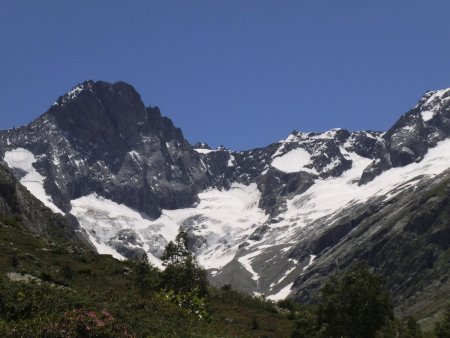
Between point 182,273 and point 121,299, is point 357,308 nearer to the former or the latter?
point 182,273

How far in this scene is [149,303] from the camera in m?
37.8

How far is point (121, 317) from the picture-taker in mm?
33312

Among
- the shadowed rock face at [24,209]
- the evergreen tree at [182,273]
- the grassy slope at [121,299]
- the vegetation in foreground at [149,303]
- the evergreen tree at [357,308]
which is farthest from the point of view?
the shadowed rock face at [24,209]

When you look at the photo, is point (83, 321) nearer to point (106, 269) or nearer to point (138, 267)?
point (138, 267)

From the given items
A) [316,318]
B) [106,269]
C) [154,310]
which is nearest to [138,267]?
[106,269]

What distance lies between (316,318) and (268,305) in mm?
19634

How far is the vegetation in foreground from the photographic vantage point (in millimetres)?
31812

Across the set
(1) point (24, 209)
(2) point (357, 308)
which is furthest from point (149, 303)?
(1) point (24, 209)

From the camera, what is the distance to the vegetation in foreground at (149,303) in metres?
31.8

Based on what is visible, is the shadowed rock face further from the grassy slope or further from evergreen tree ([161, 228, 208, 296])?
evergreen tree ([161, 228, 208, 296])

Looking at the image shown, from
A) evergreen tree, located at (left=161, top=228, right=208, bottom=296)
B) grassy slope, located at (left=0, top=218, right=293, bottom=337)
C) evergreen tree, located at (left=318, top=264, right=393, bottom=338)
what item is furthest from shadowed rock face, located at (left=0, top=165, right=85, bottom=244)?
evergreen tree, located at (left=318, top=264, right=393, bottom=338)

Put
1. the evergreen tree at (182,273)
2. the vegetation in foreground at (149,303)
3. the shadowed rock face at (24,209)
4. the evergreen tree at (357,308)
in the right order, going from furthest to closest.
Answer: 1. the shadowed rock face at (24,209)
2. the evergreen tree at (182,273)
3. the evergreen tree at (357,308)
4. the vegetation in foreground at (149,303)

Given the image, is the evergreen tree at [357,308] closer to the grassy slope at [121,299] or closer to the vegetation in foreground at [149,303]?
the vegetation in foreground at [149,303]

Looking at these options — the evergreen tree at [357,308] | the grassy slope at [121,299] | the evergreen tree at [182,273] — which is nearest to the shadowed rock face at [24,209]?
the grassy slope at [121,299]
